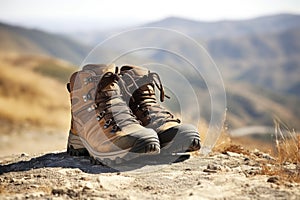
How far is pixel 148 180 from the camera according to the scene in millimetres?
3402

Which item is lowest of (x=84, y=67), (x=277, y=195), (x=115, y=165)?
(x=277, y=195)

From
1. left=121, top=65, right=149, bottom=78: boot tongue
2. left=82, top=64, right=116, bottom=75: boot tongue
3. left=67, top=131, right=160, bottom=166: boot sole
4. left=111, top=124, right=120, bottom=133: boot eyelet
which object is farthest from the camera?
left=121, top=65, right=149, bottom=78: boot tongue

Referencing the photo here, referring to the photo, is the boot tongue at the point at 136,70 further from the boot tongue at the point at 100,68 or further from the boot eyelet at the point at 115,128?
the boot eyelet at the point at 115,128

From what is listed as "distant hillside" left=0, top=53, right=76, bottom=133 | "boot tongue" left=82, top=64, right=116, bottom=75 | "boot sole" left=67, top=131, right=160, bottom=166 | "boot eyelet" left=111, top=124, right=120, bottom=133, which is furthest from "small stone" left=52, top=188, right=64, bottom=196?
"distant hillside" left=0, top=53, right=76, bottom=133

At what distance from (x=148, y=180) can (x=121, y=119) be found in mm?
661

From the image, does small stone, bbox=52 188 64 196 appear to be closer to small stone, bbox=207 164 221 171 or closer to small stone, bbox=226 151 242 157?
small stone, bbox=207 164 221 171

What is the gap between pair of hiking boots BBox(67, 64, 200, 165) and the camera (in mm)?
3725

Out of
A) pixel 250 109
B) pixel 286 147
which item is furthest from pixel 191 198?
pixel 250 109

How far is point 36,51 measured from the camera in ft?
592

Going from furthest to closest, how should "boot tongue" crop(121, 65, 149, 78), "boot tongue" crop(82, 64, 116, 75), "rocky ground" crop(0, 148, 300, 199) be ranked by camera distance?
"boot tongue" crop(121, 65, 149, 78) → "boot tongue" crop(82, 64, 116, 75) → "rocky ground" crop(0, 148, 300, 199)

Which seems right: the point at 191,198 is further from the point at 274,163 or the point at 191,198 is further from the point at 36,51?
the point at 36,51

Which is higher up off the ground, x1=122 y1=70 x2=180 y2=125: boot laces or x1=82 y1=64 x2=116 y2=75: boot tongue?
x1=82 y1=64 x2=116 y2=75: boot tongue

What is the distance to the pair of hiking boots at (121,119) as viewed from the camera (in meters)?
3.72

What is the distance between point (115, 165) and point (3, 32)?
18623 centimetres
